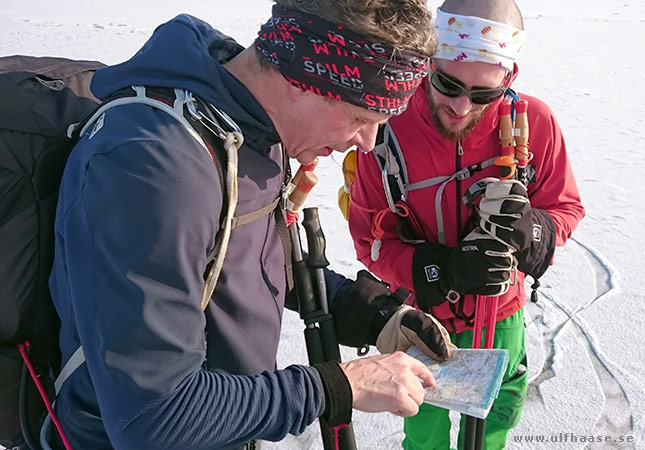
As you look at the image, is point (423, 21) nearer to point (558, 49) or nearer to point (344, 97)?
point (344, 97)

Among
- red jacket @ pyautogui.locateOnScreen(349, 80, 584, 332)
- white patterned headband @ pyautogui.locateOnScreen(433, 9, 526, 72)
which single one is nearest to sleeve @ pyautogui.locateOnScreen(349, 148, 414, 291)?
red jacket @ pyautogui.locateOnScreen(349, 80, 584, 332)

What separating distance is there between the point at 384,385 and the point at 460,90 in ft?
3.75

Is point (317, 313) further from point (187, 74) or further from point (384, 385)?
point (187, 74)

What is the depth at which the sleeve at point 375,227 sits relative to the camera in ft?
7.44

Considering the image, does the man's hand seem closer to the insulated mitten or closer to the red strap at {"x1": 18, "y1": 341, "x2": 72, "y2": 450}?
the insulated mitten

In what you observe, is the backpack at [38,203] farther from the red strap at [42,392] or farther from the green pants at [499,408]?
the green pants at [499,408]

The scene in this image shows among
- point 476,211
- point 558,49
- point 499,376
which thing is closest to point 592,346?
point 476,211

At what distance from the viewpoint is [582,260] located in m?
4.35

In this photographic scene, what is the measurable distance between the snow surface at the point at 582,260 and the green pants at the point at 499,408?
0.40 m

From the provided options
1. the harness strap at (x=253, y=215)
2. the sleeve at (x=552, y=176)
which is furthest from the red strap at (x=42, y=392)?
the sleeve at (x=552, y=176)

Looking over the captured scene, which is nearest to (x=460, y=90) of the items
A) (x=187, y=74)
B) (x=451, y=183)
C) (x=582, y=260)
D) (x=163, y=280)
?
(x=451, y=183)

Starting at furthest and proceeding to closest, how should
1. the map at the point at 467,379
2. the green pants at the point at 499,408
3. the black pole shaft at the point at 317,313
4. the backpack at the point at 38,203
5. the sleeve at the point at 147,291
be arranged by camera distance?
the green pants at the point at 499,408 < the black pole shaft at the point at 317,313 < the map at the point at 467,379 < the backpack at the point at 38,203 < the sleeve at the point at 147,291

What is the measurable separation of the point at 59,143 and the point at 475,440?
1.80 m

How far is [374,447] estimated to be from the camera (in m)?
2.78
